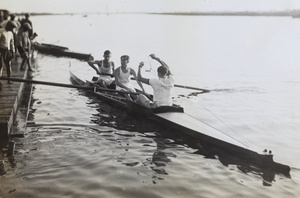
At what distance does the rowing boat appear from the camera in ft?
21.7

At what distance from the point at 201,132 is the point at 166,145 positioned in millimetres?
981

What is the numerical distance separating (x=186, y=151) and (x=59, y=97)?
26.1ft

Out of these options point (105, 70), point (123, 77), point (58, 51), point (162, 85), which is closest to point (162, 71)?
point (162, 85)

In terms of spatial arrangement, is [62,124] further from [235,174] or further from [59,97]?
[235,174]

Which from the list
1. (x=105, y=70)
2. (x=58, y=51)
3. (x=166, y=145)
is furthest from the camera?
(x=58, y=51)

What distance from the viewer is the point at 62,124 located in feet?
31.6

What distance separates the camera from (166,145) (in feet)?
26.4

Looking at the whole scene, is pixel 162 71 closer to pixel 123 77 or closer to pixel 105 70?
pixel 123 77

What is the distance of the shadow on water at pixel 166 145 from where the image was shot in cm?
654

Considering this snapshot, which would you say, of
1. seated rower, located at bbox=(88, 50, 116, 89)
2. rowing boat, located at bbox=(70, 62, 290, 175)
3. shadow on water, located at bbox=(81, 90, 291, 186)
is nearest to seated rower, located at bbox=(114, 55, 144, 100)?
rowing boat, located at bbox=(70, 62, 290, 175)

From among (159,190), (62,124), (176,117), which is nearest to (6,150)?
(62,124)

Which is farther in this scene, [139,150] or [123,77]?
[123,77]

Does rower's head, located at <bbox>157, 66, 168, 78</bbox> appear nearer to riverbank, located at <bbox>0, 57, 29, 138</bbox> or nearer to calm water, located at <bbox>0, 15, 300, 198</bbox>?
calm water, located at <bbox>0, 15, 300, 198</bbox>

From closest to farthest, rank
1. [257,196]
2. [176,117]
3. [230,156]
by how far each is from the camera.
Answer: [257,196] → [230,156] → [176,117]
